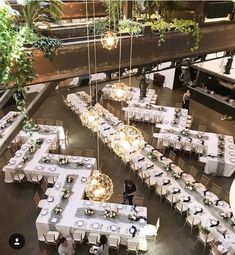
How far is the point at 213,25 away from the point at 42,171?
618 centimetres

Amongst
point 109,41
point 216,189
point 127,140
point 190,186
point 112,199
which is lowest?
point 112,199

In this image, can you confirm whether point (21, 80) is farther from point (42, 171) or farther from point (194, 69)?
point (194, 69)

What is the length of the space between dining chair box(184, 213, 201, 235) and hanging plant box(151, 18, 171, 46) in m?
4.58

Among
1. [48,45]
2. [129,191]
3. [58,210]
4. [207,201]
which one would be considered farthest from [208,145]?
[48,45]

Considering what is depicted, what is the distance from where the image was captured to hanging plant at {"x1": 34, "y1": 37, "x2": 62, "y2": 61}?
421cm

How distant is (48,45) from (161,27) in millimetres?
2334

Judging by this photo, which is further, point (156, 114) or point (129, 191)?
point (156, 114)

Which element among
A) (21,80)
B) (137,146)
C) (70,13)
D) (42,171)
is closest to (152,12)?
(70,13)

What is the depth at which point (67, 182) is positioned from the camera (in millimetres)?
8539

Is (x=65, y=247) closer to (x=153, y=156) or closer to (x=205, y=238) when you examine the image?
(x=205, y=238)

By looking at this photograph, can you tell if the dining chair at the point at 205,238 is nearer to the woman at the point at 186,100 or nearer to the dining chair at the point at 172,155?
the dining chair at the point at 172,155

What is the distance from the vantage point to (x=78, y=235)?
7285 mm

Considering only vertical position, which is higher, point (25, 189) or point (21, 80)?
point (21, 80)

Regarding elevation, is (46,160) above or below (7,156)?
above
